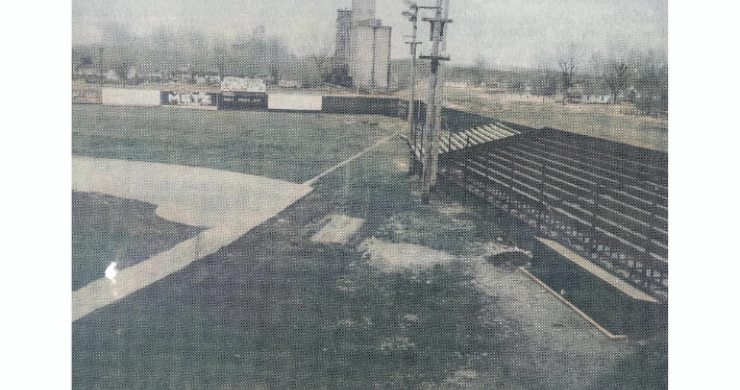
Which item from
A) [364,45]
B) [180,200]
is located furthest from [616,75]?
[180,200]

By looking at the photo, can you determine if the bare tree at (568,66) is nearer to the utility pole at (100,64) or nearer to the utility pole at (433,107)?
the utility pole at (433,107)

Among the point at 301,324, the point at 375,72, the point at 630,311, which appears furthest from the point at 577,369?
the point at 375,72

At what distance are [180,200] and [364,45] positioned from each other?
1.61m

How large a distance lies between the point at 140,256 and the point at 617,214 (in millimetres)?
3112

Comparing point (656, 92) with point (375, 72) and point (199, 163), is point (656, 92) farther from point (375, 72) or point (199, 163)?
point (199, 163)

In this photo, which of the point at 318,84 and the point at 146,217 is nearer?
the point at 146,217

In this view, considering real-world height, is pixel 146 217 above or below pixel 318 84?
below

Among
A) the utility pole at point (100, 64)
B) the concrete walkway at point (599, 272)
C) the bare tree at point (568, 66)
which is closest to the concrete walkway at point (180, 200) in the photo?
the utility pole at point (100, 64)

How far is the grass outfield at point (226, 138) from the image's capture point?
3.89 metres

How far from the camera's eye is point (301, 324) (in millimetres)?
3596

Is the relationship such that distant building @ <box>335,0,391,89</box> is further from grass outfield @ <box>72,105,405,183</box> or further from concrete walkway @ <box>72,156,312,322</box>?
concrete walkway @ <box>72,156,312,322</box>

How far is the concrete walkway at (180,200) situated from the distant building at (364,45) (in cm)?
90

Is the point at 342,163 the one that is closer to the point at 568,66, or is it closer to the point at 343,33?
the point at 343,33

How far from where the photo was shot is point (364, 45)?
396cm
